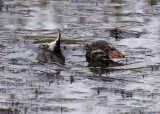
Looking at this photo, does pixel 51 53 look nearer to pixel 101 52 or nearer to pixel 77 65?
pixel 77 65

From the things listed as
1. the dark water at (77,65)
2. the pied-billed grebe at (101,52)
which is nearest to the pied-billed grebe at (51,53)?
the dark water at (77,65)

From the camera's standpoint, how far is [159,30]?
631 inches

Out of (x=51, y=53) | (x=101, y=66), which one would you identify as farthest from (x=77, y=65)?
(x=51, y=53)

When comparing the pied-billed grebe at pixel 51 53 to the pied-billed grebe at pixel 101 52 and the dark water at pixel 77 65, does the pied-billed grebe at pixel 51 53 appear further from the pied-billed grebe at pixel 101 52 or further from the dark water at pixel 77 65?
the pied-billed grebe at pixel 101 52

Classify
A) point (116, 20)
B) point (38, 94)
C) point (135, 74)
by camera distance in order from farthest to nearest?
point (116, 20)
point (135, 74)
point (38, 94)

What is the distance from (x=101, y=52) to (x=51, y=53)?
99 centimetres

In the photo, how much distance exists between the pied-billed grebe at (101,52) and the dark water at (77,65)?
161mm

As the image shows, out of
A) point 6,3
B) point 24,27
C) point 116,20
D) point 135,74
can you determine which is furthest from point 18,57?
point 6,3

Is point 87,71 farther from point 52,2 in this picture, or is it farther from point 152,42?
point 52,2

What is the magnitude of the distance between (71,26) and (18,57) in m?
4.35

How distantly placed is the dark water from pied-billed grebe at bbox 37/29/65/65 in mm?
163

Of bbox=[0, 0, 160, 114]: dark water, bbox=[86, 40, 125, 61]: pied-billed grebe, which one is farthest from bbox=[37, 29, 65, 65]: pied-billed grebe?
bbox=[86, 40, 125, 61]: pied-billed grebe

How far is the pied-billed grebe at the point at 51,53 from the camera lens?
11961 millimetres

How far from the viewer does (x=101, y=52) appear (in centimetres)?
1218
